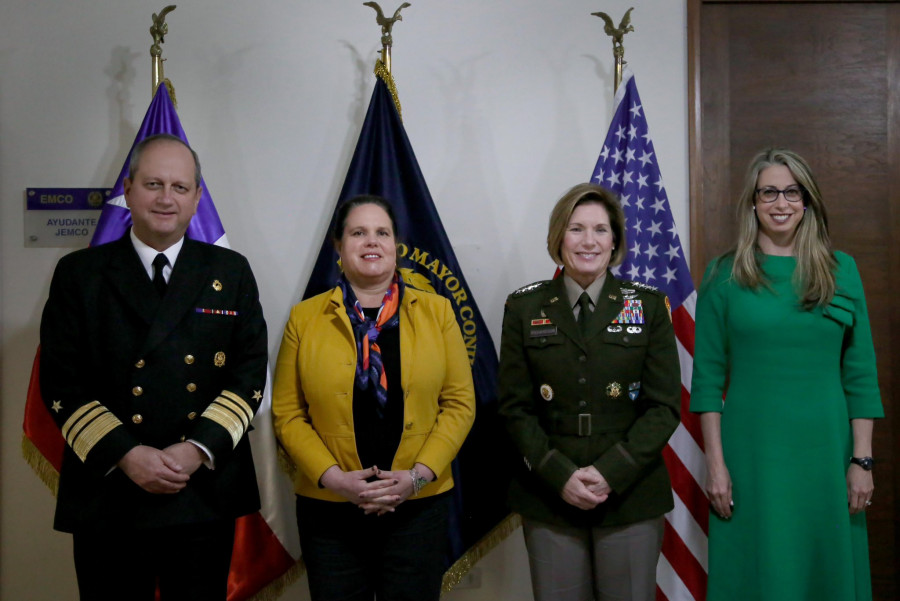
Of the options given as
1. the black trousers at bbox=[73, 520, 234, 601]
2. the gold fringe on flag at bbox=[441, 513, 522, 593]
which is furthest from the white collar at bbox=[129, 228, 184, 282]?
the gold fringe on flag at bbox=[441, 513, 522, 593]

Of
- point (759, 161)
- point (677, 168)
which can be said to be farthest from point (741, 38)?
point (759, 161)

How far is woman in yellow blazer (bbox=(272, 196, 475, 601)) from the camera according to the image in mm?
1749

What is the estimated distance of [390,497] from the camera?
1680 mm

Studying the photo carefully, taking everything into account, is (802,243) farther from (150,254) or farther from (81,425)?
(81,425)

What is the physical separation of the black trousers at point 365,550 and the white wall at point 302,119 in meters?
1.07

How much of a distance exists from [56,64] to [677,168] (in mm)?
2474

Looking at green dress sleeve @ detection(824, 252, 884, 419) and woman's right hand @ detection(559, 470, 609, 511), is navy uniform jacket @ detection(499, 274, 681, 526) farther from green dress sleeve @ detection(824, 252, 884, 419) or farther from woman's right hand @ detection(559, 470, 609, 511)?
green dress sleeve @ detection(824, 252, 884, 419)

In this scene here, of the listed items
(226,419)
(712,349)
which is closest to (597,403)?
(712,349)

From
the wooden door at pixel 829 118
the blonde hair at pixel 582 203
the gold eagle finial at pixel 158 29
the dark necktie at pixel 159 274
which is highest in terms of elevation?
the gold eagle finial at pixel 158 29

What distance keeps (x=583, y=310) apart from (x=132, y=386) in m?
1.14

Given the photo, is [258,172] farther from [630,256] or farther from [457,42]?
[630,256]

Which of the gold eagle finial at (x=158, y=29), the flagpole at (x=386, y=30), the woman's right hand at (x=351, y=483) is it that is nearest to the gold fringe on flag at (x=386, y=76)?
the flagpole at (x=386, y=30)

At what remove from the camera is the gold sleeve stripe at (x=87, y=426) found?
1585 millimetres

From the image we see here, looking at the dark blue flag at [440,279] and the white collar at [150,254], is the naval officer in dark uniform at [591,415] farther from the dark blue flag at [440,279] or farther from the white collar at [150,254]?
the white collar at [150,254]
